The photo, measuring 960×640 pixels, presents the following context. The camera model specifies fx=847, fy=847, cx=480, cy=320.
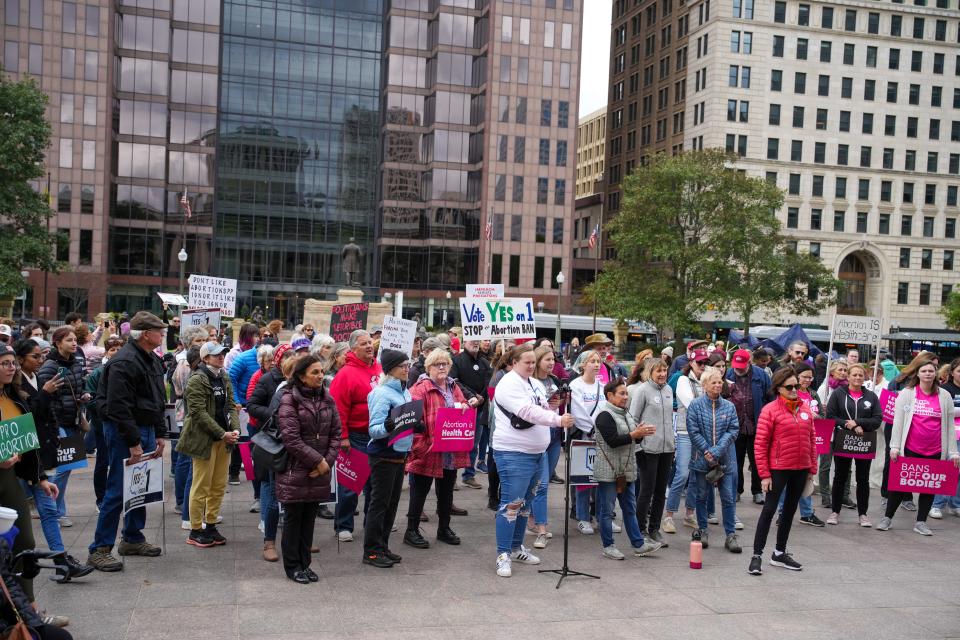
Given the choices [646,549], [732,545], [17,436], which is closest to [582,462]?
[646,549]

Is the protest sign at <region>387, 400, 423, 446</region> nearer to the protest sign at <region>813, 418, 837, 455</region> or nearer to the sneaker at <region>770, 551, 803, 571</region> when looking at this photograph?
the sneaker at <region>770, 551, 803, 571</region>

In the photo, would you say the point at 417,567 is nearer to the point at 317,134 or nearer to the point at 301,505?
the point at 301,505

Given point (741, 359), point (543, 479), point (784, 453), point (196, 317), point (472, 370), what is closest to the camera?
point (784, 453)

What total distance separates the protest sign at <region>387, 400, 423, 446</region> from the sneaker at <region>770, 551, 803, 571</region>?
4.01 m

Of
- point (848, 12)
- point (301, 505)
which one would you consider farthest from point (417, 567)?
point (848, 12)

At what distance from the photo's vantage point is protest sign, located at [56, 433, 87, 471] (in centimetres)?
864

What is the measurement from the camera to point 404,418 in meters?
8.12

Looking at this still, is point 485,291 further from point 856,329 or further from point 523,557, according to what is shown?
point 856,329

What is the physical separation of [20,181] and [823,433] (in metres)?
41.3

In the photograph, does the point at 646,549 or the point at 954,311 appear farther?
the point at 954,311

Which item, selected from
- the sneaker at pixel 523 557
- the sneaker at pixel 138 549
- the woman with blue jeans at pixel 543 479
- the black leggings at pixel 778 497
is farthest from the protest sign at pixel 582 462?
the sneaker at pixel 138 549

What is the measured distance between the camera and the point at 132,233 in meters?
75.8

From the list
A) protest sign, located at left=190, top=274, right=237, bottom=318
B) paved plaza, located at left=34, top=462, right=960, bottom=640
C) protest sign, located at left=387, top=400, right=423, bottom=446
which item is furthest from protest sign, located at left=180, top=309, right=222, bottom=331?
protest sign, located at left=387, top=400, right=423, bottom=446

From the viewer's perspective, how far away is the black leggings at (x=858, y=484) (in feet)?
36.3
